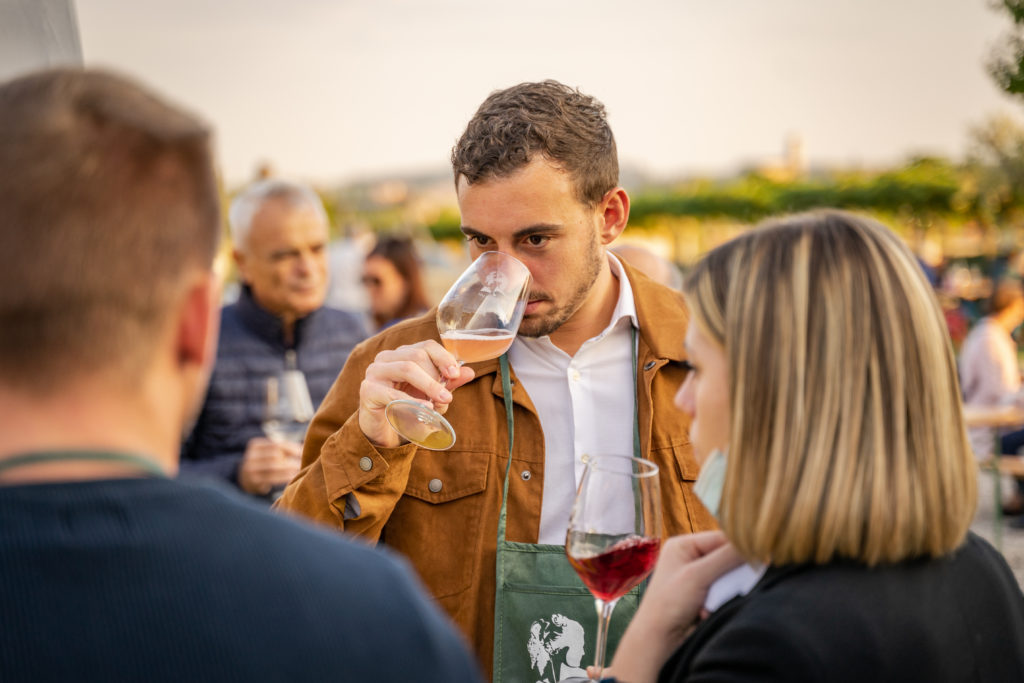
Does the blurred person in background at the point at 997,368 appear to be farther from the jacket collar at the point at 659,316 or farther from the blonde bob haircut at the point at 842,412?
the blonde bob haircut at the point at 842,412

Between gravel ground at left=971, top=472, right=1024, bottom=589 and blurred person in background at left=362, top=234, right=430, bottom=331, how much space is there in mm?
4702

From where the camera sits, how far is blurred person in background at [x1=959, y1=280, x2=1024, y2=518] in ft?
26.9

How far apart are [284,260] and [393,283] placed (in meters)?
2.96

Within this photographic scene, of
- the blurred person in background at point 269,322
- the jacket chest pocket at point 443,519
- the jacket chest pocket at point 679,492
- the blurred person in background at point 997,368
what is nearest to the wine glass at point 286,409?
the blurred person in background at point 269,322

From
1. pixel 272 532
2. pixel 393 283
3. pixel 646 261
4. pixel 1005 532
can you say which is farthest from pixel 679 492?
pixel 1005 532

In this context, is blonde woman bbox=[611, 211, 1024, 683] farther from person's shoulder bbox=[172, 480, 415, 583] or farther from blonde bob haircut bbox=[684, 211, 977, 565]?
person's shoulder bbox=[172, 480, 415, 583]

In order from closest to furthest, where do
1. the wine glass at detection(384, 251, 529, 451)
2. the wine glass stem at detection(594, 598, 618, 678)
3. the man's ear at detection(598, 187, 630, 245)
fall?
1. the wine glass stem at detection(594, 598, 618, 678)
2. the wine glass at detection(384, 251, 529, 451)
3. the man's ear at detection(598, 187, 630, 245)

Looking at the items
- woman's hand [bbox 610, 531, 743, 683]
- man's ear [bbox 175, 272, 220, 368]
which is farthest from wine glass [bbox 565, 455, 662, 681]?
man's ear [bbox 175, 272, 220, 368]

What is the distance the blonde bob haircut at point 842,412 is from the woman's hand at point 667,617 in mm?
119

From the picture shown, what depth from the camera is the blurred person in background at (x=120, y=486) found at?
901 millimetres

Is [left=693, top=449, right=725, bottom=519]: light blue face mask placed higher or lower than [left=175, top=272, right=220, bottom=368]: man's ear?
lower

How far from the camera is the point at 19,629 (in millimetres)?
891

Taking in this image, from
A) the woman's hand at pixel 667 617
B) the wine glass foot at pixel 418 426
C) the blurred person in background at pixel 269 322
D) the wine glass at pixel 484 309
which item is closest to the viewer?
the woman's hand at pixel 667 617

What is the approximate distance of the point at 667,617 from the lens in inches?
63.7
